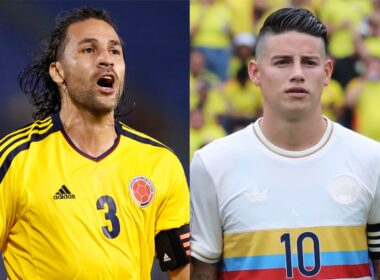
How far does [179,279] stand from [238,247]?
0.35m

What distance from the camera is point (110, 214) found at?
2145 millimetres

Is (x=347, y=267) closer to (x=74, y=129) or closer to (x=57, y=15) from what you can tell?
(x=74, y=129)

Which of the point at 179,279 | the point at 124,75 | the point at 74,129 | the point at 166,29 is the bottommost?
the point at 179,279

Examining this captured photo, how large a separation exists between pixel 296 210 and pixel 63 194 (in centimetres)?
69

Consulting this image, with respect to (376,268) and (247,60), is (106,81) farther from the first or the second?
(376,268)

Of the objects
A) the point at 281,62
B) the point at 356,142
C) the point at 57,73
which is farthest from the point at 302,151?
the point at 57,73

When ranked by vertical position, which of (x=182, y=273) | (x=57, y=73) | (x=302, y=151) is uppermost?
(x=57, y=73)

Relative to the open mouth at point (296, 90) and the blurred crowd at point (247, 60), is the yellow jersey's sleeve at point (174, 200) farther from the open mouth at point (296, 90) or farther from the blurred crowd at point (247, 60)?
the open mouth at point (296, 90)

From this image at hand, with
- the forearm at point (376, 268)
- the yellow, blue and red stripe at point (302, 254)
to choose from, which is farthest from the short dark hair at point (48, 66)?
the forearm at point (376, 268)

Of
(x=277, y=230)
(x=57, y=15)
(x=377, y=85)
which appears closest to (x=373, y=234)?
(x=277, y=230)

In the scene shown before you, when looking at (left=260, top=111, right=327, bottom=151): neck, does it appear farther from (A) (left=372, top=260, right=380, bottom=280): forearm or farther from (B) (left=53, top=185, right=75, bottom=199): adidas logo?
(B) (left=53, top=185, right=75, bottom=199): adidas logo

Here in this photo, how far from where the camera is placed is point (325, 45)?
6.51 ft

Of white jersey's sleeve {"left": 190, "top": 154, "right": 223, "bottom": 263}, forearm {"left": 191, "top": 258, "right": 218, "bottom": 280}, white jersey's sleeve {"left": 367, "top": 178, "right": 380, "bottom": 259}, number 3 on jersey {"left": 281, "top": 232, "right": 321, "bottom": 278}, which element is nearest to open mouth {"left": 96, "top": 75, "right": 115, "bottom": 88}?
white jersey's sleeve {"left": 190, "top": 154, "right": 223, "bottom": 263}

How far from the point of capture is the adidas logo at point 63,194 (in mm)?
2113
